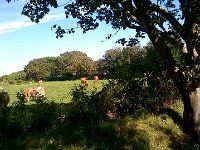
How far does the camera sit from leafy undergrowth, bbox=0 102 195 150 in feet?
50.3

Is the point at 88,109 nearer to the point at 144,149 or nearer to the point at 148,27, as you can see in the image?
the point at 144,149

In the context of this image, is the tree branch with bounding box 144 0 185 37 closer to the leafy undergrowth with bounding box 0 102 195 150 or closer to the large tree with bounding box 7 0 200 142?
the large tree with bounding box 7 0 200 142

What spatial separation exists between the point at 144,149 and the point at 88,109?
140 inches

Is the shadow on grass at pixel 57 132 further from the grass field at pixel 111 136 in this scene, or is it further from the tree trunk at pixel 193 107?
Answer: the tree trunk at pixel 193 107

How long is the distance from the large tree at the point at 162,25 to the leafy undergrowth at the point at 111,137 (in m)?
0.98

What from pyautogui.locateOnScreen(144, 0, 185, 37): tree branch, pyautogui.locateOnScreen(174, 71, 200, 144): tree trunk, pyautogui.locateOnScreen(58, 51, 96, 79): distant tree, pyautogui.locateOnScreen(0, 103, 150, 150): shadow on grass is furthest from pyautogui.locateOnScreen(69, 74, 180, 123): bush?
pyautogui.locateOnScreen(58, 51, 96, 79): distant tree

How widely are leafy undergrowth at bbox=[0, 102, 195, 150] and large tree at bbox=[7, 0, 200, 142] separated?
3.22 feet

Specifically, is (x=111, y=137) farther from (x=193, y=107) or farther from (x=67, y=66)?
(x=67, y=66)

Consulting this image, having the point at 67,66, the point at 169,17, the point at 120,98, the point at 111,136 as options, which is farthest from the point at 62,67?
the point at 169,17

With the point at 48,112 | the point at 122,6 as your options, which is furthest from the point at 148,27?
the point at 48,112

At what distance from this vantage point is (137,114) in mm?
18391

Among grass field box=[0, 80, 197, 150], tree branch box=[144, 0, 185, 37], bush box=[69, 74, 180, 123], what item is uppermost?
tree branch box=[144, 0, 185, 37]

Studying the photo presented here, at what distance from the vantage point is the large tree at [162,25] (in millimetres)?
15336

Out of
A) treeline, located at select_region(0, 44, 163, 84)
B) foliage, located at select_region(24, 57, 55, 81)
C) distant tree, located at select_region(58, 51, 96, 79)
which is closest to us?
treeline, located at select_region(0, 44, 163, 84)
